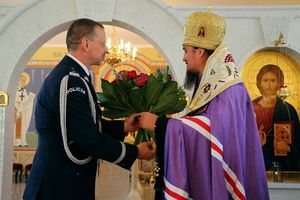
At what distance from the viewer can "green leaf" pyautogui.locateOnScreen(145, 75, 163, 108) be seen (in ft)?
7.71

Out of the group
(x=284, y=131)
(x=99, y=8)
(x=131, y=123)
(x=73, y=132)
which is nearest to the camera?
(x=73, y=132)

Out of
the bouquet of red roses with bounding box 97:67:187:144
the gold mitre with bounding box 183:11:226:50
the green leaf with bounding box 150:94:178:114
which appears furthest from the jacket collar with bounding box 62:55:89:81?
the gold mitre with bounding box 183:11:226:50

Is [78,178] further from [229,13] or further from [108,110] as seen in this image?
[229,13]

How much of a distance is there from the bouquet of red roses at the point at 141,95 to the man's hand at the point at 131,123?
45 mm

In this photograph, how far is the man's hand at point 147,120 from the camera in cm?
228

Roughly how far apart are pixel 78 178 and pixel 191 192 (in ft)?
2.23

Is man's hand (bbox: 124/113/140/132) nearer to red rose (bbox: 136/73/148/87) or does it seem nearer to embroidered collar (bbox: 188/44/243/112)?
red rose (bbox: 136/73/148/87)

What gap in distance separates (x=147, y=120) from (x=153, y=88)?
0.22 meters

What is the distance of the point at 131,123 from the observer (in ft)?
8.23

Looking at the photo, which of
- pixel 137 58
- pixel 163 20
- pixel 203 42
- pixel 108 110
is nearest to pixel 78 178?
pixel 108 110

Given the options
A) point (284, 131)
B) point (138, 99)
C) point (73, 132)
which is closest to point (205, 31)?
point (138, 99)

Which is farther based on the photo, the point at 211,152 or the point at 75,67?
the point at 75,67

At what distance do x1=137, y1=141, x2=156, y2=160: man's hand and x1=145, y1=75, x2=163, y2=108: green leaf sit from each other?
12.1 inches

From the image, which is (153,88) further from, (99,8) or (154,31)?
(99,8)
